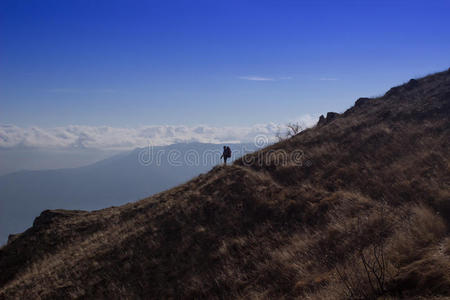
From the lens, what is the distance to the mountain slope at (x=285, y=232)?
644cm

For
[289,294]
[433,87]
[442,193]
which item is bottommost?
[289,294]

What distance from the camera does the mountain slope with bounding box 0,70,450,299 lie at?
6441 millimetres

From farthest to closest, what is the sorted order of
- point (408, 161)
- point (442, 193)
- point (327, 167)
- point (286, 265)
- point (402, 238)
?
point (327, 167)
point (408, 161)
point (442, 193)
point (286, 265)
point (402, 238)

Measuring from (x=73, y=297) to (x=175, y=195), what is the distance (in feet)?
27.0

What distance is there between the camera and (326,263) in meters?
7.58


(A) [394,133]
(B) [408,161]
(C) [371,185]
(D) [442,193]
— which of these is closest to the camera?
(D) [442,193]

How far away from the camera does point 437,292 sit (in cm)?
437

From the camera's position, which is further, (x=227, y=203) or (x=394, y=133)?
(x=394, y=133)

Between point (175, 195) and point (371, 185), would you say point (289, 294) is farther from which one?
point (175, 195)

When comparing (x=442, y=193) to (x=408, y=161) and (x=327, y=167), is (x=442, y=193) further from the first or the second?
(x=327, y=167)

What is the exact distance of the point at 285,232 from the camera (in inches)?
423

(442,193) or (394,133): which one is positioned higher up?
(394,133)

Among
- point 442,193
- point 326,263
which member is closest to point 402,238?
point 326,263

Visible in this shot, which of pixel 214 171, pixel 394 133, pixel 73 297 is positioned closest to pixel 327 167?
Result: pixel 394 133
